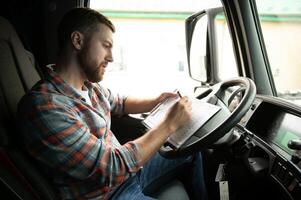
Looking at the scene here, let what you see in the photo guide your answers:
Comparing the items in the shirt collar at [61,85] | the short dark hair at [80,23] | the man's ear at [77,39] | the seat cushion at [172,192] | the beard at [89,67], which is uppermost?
the short dark hair at [80,23]

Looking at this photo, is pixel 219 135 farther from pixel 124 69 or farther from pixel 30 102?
pixel 124 69

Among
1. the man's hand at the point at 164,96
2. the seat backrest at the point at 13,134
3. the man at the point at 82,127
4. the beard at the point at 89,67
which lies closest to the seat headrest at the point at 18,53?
the seat backrest at the point at 13,134

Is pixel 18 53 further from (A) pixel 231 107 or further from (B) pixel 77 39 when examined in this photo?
(A) pixel 231 107

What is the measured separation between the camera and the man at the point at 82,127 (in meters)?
1.05

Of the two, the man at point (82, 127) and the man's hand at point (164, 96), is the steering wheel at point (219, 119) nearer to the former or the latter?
the man at point (82, 127)

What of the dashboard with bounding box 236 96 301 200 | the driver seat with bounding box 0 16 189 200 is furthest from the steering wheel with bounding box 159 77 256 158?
the driver seat with bounding box 0 16 189 200

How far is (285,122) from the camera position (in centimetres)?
127

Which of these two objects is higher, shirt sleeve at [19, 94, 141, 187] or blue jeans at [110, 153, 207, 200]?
shirt sleeve at [19, 94, 141, 187]

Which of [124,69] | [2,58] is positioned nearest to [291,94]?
[2,58]

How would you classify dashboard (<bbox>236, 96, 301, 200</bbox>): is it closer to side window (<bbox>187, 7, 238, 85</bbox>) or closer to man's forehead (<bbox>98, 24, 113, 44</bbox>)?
side window (<bbox>187, 7, 238, 85</bbox>)

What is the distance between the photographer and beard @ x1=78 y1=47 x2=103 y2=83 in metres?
1.26

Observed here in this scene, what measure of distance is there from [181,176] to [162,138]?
47 centimetres

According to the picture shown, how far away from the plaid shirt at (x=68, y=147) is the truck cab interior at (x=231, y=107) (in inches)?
2.8

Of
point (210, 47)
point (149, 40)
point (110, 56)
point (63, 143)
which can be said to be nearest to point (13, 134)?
point (63, 143)
